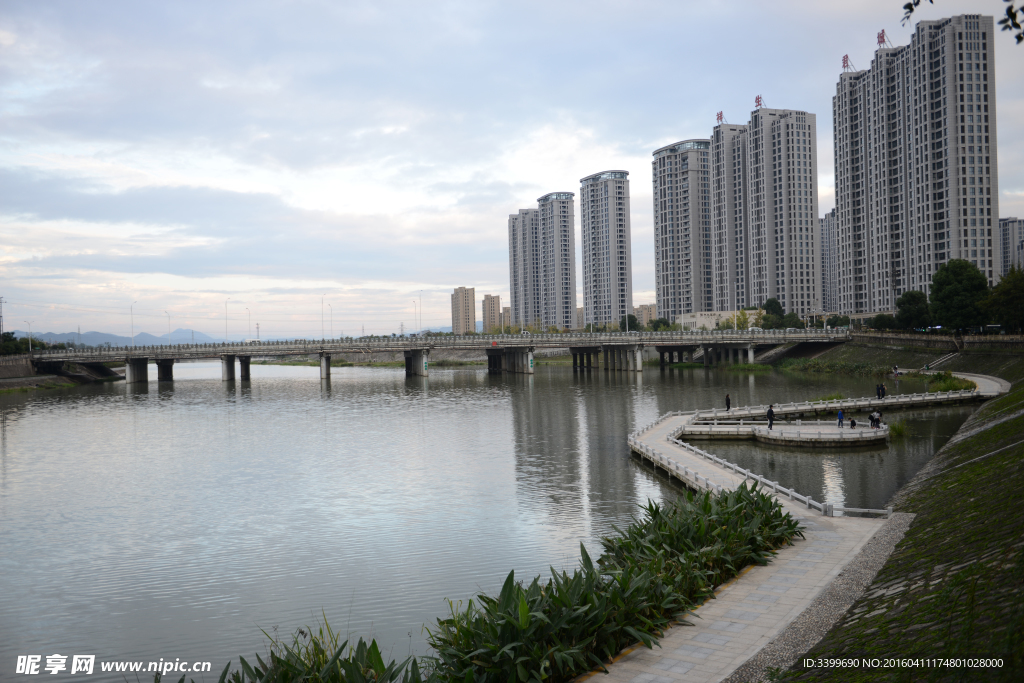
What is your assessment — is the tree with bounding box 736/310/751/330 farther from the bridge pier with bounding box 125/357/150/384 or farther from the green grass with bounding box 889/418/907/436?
the bridge pier with bounding box 125/357/150/384

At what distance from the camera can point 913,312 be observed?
11631cm

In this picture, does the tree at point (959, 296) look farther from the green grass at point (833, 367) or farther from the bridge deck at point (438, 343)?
the bridge deck at point (438, 343)

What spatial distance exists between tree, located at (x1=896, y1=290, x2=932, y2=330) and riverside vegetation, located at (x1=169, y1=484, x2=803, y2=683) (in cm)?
11704

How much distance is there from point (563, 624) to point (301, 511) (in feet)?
68.9

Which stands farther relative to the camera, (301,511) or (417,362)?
(417,362)

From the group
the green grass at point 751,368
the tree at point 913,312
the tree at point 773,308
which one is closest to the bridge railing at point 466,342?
the green grass at point 751,368

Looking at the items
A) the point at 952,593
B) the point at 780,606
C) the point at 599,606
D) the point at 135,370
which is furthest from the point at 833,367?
the point at 135,370

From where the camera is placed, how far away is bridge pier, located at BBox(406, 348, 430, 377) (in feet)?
452

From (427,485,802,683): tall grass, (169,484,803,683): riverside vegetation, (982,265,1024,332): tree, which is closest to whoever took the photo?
(169,484,803,683): riverside vegetation

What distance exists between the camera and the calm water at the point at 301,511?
19.1 meters

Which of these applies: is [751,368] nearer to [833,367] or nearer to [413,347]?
[833,367]

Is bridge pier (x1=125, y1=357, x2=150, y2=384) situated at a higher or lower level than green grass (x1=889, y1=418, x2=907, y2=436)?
higher

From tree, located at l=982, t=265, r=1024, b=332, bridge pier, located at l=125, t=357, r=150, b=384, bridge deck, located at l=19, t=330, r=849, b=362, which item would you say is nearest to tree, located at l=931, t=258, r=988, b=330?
tree, located at l=982, t=265, r=1024, b=332

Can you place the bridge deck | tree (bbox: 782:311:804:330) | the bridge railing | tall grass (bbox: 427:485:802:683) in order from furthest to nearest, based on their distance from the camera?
→ tree (bbox: 782:311:804:330)
the bridge railing
the bridge deck
tall grass (bbox: 427:485:802:683)
